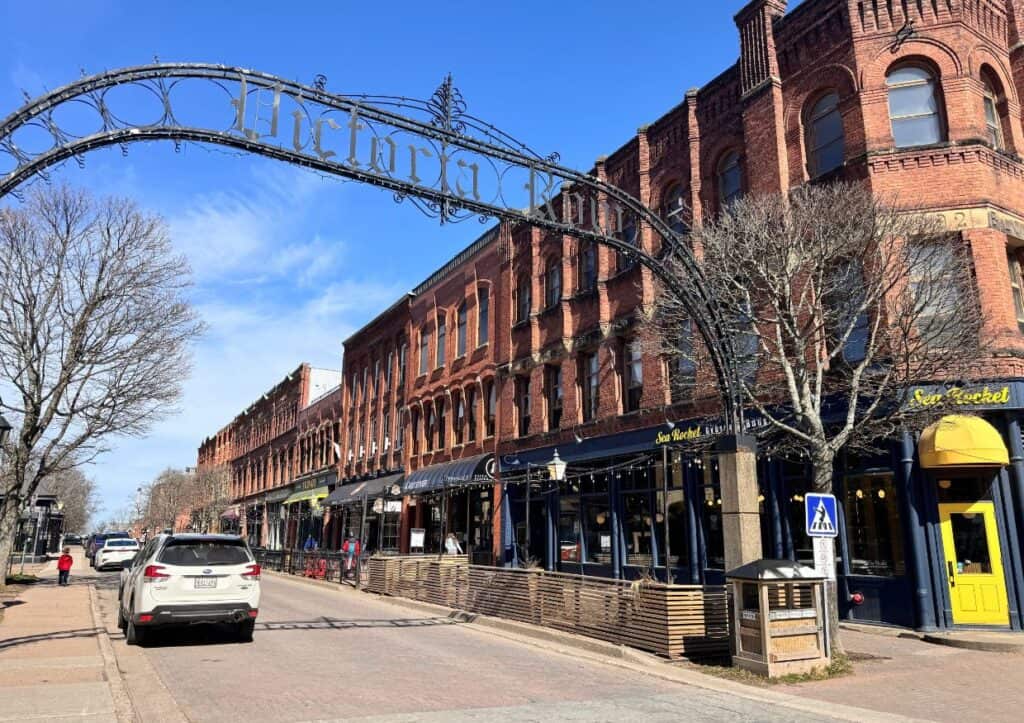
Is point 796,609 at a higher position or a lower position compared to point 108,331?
lower

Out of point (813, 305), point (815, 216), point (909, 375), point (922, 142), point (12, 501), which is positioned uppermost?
point (922, 142)

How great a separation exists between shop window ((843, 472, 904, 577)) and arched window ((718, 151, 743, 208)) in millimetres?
7655

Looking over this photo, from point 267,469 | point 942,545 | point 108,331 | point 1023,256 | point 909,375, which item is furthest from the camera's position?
point 267,469

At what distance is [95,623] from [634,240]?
16002 mm

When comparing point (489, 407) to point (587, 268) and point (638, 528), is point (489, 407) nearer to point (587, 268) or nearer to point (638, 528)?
point (587, 268)

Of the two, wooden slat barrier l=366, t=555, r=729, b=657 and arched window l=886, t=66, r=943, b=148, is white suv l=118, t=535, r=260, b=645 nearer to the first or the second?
wooden slat barrier l=366, t=555, r=729, b=657

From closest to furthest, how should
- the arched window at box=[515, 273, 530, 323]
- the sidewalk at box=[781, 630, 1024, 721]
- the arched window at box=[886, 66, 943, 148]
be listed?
the sidewalk at box=[781, 630, 1024, 721] → the arched window at box=[886, 66, 943, 148] → the arched window at box=[515, 273, 530, 323]

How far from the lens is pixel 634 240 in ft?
72.6

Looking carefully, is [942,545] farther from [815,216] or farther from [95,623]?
[95,623]

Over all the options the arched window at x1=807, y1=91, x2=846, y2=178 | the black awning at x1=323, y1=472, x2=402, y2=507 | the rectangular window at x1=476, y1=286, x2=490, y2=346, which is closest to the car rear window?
the arched window at x1=807, y1=91, x2=846, y2=178

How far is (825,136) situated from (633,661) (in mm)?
12856

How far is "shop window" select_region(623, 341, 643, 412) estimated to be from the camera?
2106 cm

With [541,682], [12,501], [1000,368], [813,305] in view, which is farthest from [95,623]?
[1000,368]

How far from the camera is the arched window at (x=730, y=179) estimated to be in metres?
19.3
